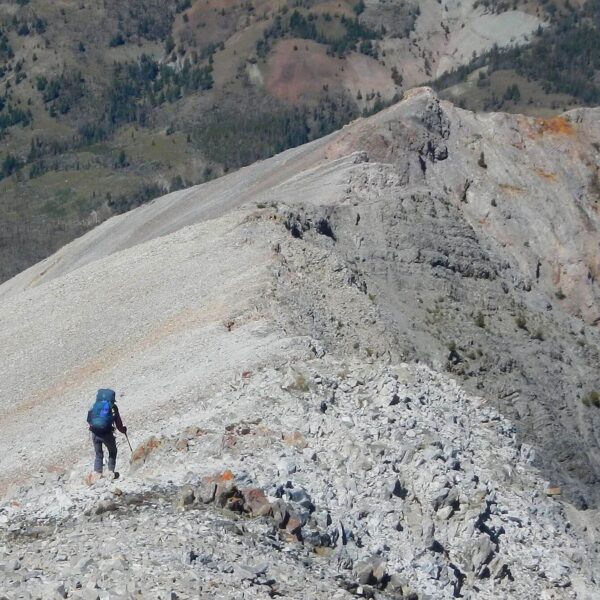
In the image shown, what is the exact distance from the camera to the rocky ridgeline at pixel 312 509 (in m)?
20.0

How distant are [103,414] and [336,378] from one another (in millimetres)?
4624

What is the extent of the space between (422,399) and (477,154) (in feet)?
87.5

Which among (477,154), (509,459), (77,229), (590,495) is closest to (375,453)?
(509,459)

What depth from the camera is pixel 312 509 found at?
74.3 feet

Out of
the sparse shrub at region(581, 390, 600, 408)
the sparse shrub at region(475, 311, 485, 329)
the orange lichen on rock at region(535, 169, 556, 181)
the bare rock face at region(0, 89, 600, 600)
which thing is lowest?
the sparse shrub at region(581, 390, 600, 408)

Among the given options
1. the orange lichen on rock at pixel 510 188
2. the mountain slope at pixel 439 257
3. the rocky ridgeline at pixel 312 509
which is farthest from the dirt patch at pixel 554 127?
the rocky ridgeline at pixel 312 509

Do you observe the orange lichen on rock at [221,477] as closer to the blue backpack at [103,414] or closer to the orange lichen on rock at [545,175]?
the blue backpack at [103,414]

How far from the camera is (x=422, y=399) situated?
27.8 meters

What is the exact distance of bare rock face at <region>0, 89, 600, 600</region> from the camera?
2170cm

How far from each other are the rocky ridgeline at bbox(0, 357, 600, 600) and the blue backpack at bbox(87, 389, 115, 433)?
0.71 m

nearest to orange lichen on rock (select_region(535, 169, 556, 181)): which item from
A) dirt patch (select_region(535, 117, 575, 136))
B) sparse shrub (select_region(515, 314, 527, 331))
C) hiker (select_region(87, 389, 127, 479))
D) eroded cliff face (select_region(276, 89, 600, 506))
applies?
eroded cliff face (select_region(276, 89, 600, 506))

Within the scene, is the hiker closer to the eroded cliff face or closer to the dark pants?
the dark pants

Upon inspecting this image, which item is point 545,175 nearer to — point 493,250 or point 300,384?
point 493,250

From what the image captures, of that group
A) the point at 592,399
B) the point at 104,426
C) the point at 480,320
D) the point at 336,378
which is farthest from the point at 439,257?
the point at 104,426
